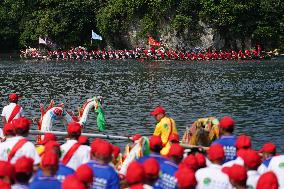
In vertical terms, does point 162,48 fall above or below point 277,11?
below

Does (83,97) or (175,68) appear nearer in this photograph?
(83,97)

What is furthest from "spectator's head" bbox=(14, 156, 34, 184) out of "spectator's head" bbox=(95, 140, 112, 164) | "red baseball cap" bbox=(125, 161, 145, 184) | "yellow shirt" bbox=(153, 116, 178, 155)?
"yellow shirt" bbox=(153, 116, 178, 155)

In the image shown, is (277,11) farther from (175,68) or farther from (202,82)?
(202,82)

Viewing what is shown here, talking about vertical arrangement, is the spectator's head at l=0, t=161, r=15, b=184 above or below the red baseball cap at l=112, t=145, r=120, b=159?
above

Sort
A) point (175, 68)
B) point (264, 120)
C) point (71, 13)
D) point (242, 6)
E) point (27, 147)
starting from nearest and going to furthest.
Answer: point (27, 147), point (264, 120), point (175, 68), point (242, 6), point (71, 13)

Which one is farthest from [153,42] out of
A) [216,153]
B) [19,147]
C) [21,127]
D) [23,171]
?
[23,171]

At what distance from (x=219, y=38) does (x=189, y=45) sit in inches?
173

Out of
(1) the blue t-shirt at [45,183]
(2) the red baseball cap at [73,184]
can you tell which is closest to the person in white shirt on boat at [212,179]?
(2) the red baseball cap at [73,184]

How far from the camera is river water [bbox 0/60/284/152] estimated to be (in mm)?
30469

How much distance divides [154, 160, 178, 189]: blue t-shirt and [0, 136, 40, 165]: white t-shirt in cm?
289

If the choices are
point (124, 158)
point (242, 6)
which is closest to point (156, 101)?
point (124, 158)

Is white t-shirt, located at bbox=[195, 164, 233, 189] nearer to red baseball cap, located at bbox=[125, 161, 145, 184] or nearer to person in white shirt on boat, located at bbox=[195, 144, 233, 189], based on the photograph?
person in white shirt on boat, located at bbox=[195, 144, 233, 189]

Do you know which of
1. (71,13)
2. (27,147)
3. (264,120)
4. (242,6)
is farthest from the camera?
(71,13)

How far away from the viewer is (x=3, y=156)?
12852 mm
